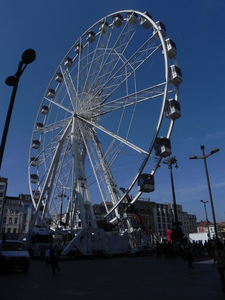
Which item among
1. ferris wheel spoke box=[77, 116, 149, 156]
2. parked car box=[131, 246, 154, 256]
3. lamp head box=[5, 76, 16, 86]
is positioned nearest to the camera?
lamp head box=[5, 76, 16, 86]

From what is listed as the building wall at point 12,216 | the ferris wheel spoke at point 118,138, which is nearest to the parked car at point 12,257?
the ferris wheel spoke at point 118,138

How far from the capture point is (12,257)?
1144 cm

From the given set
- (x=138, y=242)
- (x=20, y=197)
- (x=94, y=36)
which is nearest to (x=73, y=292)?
(x=138, y=242)

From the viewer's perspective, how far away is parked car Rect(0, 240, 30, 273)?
11220 millimetres

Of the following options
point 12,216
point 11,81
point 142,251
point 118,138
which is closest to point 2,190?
point 12,216

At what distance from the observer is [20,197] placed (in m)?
76.9

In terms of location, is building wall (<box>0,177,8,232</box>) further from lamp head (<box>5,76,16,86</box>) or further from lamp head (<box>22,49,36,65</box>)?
lamp head (<box>22,49,36,65</box>)

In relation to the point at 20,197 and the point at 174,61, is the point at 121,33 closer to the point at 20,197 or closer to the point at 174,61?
the point at 174,61

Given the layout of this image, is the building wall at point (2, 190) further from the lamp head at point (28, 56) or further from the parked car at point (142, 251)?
the lamp head at point (28, 56)

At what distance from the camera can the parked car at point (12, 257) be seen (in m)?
11.2

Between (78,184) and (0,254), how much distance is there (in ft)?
47.2

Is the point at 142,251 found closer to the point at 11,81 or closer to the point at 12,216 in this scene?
the point at 11,81

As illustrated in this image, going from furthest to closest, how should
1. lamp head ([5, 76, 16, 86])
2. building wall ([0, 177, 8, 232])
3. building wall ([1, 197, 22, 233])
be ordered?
building wall ([1, 197, 22, 233]) → building wall ([0, 177, 8, 232]) → lamp head ([5, 76, 16, 86])

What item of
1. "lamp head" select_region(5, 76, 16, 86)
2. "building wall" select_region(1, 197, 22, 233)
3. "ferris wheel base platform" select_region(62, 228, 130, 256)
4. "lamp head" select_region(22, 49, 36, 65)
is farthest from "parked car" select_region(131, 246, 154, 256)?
"building wall" select_region(1, 197, 22, 233)
